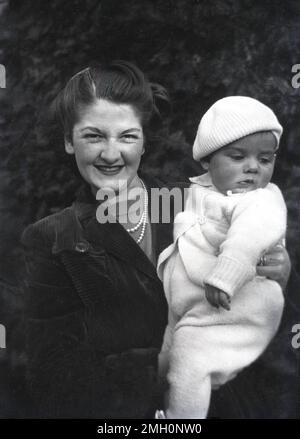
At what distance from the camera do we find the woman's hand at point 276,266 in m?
2.98

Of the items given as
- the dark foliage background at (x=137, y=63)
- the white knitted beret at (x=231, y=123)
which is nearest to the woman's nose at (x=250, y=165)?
the white knitted beret at (x=231, y=123)

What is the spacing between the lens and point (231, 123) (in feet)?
9.70

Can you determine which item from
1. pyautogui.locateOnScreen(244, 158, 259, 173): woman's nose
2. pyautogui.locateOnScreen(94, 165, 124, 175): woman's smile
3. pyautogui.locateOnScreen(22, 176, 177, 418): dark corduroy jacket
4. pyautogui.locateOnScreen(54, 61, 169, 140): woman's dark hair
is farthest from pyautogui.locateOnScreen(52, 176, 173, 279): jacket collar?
pyautogui.locateOnScreen(244, 158, 259, 173): woman's nose

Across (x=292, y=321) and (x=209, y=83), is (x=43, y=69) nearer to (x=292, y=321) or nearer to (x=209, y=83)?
(x=209, y=83)

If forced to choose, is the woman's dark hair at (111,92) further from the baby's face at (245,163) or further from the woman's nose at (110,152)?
Answer: the baby's face at (245,163)

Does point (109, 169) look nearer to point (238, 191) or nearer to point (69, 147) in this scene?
point (69, 147)

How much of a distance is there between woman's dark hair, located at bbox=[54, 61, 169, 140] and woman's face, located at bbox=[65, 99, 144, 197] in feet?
0.10

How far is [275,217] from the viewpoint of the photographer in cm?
290

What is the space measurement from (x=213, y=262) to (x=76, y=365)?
2.33 feet

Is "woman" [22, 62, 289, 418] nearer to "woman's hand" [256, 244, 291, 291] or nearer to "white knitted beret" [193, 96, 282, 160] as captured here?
"woman's hand" [256, 244, 291, 291]

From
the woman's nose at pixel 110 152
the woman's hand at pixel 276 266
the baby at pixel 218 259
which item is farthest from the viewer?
the woman's nose at pixel 110 152

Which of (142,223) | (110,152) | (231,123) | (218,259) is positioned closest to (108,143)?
(110,152)

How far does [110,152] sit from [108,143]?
0.12 ft

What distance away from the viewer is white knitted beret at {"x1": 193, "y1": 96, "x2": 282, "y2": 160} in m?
2.94
